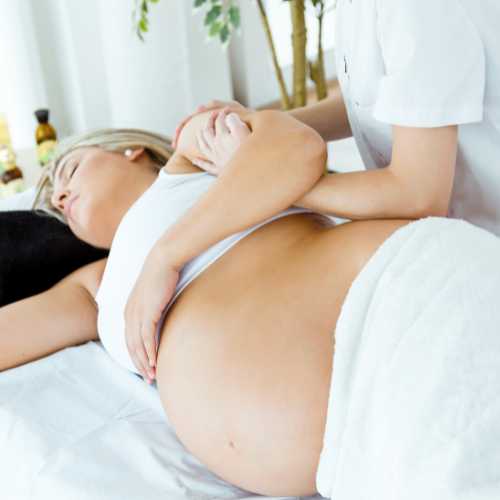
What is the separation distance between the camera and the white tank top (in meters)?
1.27

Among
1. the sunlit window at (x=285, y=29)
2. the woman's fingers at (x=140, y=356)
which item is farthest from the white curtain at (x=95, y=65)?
the woman's fingers at (x=140, y=356)

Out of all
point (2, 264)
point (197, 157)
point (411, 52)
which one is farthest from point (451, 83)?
point (2, 264)

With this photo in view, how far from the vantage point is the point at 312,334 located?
105 cm

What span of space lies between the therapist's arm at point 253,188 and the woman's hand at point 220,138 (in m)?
0.07

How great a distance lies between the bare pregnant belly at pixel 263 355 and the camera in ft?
3.32

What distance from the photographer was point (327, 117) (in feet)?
5.08

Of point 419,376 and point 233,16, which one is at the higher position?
point 233,16

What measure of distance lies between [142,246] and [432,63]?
589 mm

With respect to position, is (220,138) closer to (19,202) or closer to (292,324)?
(292,324)

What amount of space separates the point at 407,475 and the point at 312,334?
276mm

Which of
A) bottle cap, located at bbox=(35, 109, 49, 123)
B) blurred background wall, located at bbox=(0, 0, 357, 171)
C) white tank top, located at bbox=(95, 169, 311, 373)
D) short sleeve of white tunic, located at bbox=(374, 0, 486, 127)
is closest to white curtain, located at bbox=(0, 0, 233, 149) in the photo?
blurred background wall, located at bbox=(0, 0, 357, 171)

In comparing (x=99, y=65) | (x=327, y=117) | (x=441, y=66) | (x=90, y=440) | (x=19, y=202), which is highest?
(x=441, y=66)

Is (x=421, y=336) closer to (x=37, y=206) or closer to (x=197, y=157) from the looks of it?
(x=197, y=157)

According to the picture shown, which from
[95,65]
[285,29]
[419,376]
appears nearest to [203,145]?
[419,376]
